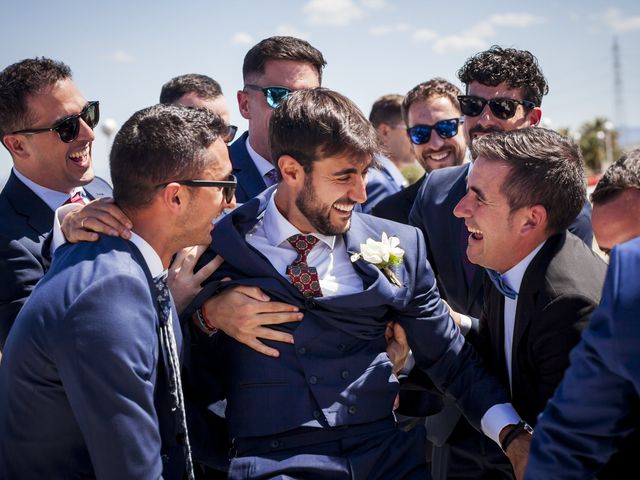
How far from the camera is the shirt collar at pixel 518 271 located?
3.31 m

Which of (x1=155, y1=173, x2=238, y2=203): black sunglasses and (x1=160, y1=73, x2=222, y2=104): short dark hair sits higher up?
(x1=160, y1=73, x2=222, y2=104): short dark hair

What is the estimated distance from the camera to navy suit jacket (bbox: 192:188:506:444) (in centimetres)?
320

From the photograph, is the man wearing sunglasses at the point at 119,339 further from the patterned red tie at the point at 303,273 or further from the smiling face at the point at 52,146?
the smiling face at the point at 52,146

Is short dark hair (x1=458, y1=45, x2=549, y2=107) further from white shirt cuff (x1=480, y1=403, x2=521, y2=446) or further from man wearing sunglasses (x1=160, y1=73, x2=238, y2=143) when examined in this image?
Result: man wearing sunglasses (x1=160, y1=73, x2=238, y2=143)

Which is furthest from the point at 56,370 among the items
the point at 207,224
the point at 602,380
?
the point at 602,380

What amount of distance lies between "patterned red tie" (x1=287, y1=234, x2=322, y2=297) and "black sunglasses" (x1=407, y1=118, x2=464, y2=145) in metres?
3.14

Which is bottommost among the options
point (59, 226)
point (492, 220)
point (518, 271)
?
point (518, 271)

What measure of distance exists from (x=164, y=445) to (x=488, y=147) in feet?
6.79

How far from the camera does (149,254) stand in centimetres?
294

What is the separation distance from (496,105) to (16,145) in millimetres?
3184

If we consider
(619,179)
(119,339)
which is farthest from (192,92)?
Answer: (119,339)

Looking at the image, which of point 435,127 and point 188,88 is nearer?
point 435,127

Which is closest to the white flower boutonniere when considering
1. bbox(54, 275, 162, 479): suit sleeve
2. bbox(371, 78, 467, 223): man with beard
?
bbox(54, 275, 162, 479): suit sleeve

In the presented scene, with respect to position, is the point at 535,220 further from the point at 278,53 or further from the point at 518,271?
the point at 278,53
